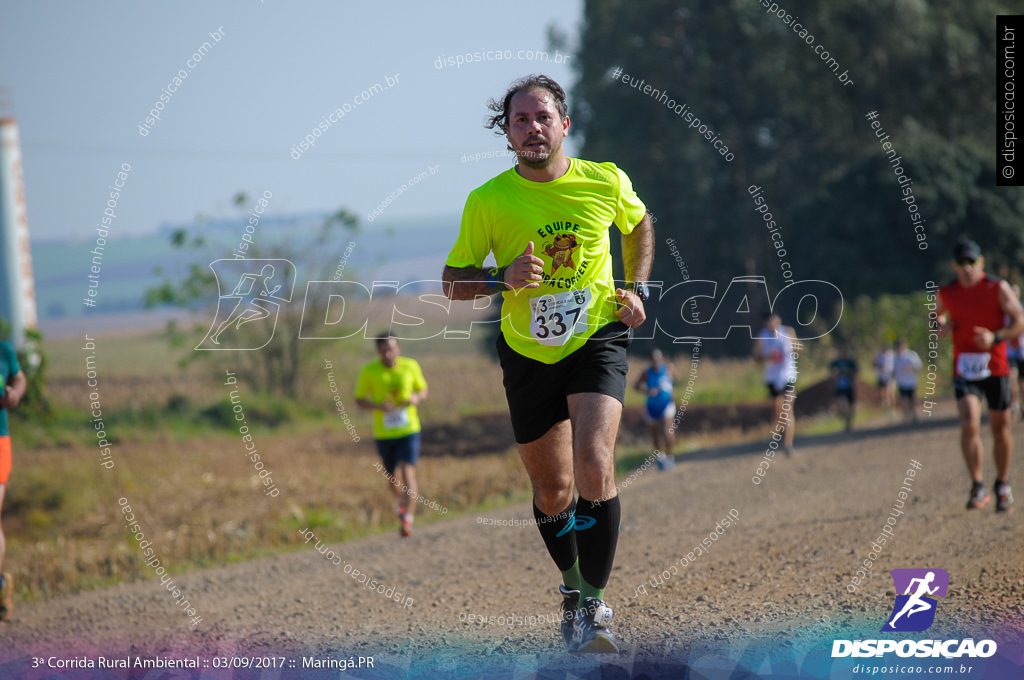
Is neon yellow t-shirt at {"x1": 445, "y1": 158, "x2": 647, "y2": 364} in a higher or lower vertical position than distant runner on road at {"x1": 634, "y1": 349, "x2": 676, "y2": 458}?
higher

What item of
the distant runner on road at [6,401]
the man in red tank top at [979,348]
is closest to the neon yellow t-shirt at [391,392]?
the distant runner on road at [6,401]

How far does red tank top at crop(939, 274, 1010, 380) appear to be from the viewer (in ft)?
22.2

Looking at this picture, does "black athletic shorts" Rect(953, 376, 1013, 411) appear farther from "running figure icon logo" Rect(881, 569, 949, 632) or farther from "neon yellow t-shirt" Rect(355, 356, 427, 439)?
"neon yellow t-shirt" Rect(355, 356, 427, 439)

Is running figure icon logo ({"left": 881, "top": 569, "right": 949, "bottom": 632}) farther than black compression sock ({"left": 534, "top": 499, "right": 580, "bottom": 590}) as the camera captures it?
Yes

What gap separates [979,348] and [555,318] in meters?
4.27

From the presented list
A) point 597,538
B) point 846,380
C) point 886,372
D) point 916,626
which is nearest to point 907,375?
point 846,380

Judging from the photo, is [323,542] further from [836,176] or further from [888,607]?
[836,176]

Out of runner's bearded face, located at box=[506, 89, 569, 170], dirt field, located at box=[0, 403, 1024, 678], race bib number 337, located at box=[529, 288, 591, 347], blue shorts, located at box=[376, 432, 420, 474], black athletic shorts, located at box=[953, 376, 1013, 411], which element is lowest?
dirt field, located at box=[0, 403, 1024, 678]

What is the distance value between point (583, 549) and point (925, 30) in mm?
29825

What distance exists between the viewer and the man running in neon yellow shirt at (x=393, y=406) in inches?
349

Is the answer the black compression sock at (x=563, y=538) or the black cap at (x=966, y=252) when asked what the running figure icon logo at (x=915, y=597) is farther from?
the black cap at (x=966, y=252)

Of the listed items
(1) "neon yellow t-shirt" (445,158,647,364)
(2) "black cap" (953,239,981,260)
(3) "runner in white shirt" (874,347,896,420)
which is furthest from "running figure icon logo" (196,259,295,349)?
(1) "neon yellow t-shirt" (445,158,647,364)

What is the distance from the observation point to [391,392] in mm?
8945

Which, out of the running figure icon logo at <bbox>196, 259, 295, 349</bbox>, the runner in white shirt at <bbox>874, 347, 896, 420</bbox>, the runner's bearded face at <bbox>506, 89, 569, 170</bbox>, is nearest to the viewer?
the runner's bearded face at <bbox>506, 89, 569, 170</bbox>
